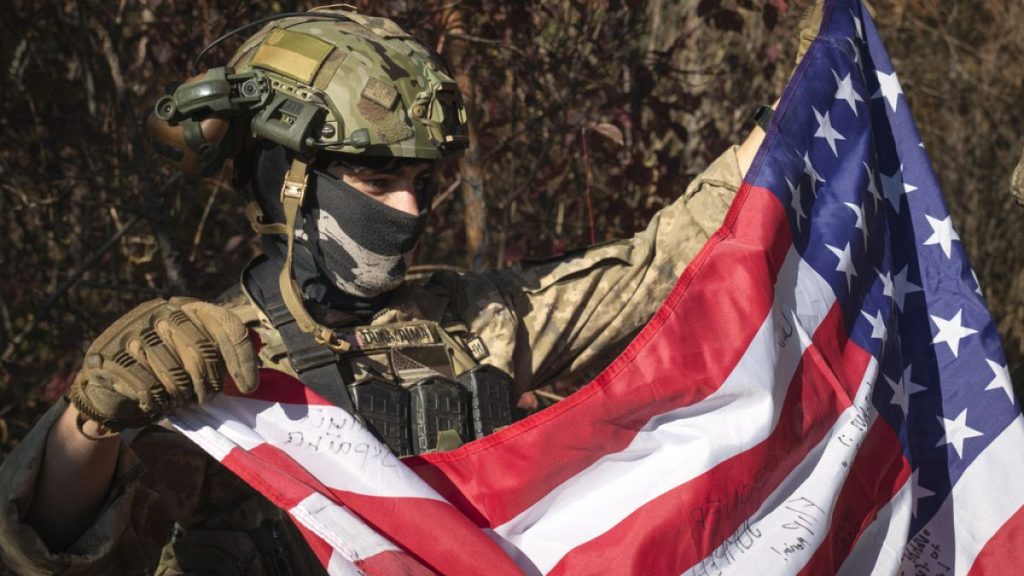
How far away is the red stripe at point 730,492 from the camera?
2635 mm

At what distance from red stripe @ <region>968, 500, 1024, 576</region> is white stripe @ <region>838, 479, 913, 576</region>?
0.20 m

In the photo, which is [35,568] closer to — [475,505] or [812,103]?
[475,505]

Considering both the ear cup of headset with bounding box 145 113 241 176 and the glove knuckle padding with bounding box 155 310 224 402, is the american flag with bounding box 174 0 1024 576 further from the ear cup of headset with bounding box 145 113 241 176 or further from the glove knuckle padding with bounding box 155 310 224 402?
the ear cup of headset with bounding box 145 113 241 176

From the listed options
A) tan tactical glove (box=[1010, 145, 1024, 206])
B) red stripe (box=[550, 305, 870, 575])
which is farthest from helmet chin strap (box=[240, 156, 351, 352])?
tan tactical glove (box=[1010, 145, 1024, 206])

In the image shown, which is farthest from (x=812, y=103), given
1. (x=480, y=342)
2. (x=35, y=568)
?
(x=35, y=568)

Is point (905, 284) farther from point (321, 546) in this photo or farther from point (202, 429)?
point (202, 429)

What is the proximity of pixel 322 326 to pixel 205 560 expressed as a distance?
61cm

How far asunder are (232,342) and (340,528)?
1.31ft

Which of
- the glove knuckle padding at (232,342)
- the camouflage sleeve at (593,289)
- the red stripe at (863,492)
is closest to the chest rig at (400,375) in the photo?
the camouflage sleeve at (593,289)

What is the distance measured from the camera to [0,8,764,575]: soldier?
2498 mm

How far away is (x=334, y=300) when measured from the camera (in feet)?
10.5

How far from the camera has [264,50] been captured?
3139 mm

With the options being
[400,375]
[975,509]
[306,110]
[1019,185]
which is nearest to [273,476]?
[400,375]

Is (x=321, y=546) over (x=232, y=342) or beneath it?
beneath
